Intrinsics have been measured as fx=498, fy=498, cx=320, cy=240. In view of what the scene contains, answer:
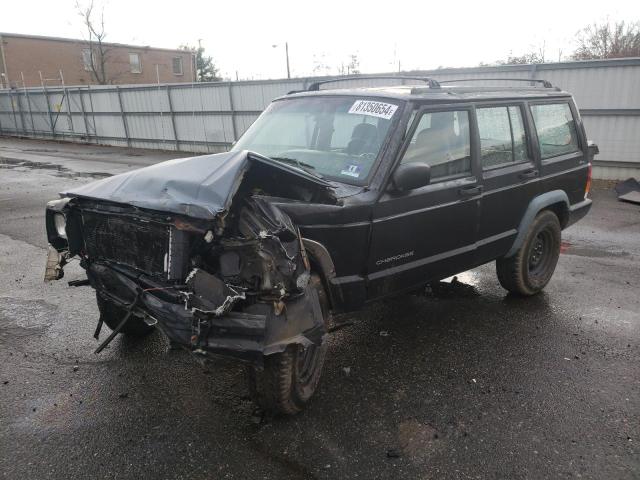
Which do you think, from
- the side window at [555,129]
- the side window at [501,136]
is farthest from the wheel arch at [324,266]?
the side window at [555,129]

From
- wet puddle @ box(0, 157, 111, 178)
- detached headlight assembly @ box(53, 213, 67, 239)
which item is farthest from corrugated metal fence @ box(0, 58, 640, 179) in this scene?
wet puddle @ box(0, 157, 111, 178)

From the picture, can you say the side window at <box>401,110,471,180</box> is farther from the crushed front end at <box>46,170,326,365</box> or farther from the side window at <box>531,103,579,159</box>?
the crushed front end at <box>46,170,326,365</box>

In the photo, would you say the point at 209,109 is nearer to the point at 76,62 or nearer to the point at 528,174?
the point at 528,174

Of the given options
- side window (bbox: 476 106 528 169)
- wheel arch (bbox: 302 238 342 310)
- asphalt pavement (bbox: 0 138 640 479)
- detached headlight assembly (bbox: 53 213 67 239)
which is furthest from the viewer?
side window (bbox: 476 106 528 169)

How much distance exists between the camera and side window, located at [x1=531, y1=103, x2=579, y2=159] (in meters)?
4.71

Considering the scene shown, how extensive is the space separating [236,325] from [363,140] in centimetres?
169

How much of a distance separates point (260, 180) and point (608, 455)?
245 cm

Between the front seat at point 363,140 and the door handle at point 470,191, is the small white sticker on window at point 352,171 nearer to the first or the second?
the front seat at point 363,140

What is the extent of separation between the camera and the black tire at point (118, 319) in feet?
12.2

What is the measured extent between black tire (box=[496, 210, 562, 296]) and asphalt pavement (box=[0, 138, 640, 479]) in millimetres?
173

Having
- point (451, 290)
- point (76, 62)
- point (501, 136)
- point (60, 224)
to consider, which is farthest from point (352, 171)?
point (76, 62)

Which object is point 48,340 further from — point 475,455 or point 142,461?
point 475,455

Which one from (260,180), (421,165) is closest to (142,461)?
(260,180)

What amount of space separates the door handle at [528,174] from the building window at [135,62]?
152 feet
